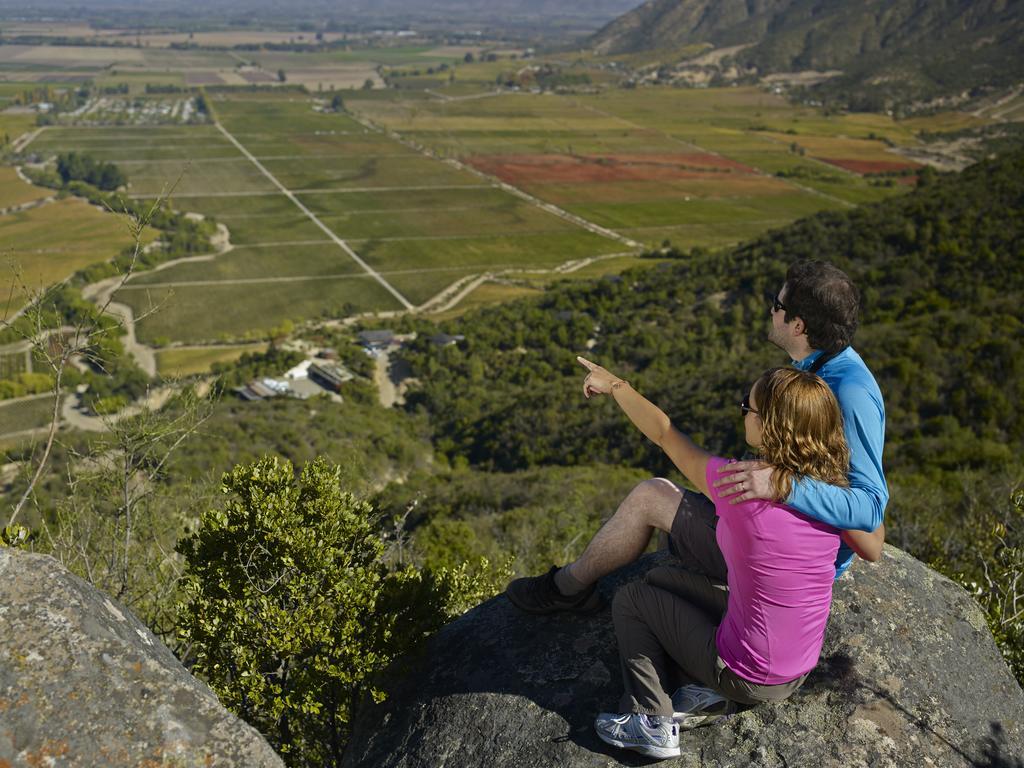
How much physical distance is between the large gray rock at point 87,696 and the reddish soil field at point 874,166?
409 feet

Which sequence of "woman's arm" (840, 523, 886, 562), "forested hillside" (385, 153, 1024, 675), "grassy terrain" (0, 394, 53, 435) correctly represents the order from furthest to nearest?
"grassy terrain" (0, 394, 53, 435) → "forested hillside" (385, 153, 1024, 675) → "woman's arm" (840, 523, 886, 562)

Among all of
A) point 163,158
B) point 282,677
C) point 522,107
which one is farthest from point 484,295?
point 522,107

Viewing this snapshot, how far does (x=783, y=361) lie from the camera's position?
1276 inches

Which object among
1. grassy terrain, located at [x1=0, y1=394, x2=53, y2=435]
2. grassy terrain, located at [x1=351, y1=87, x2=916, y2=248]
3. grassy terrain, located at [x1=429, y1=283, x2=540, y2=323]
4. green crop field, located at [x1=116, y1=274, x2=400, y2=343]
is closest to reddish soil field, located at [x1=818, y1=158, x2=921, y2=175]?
grassy terrain, located at [x1=351, y1=87, x2=916, y2=248]

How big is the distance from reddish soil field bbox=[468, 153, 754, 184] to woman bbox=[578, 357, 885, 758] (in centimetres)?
11513

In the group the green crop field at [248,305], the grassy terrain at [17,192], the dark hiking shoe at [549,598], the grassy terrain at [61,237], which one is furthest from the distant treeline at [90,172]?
the dark hiking shoe at [549,598]

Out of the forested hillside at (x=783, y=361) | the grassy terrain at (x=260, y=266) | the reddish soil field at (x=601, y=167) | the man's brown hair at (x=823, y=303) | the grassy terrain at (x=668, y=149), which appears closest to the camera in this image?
the man's brown hair at (x=823, y=303)

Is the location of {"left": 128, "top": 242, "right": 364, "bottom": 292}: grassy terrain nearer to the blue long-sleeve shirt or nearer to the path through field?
the path through field

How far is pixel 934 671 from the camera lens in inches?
223

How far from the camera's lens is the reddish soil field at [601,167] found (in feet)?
391

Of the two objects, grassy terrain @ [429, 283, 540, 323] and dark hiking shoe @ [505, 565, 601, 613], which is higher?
dark hiking shoe @ [505, 565, 601, 613]

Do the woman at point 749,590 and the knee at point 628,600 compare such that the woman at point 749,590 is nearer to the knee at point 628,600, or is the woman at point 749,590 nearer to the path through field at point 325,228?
the knee at point 628,600

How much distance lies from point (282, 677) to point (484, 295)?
67.1 m

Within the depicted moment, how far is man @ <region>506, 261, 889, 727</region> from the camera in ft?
14.6
